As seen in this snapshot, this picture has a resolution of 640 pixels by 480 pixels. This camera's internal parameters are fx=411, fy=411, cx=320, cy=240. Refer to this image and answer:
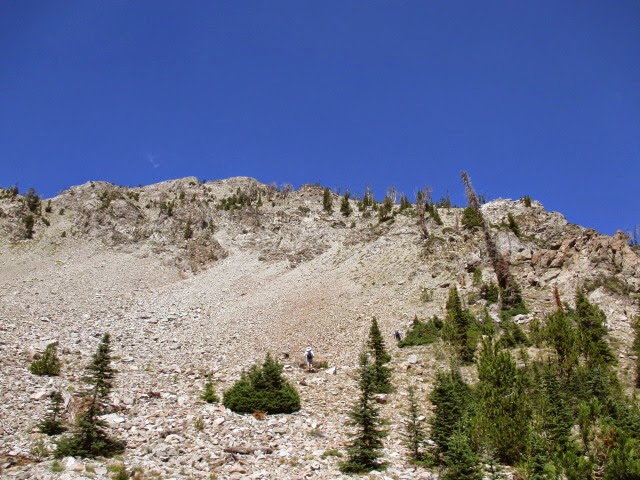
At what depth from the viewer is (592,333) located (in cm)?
2445

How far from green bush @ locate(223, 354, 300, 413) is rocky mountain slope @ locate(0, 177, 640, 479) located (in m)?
0.92

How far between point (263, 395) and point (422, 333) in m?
14.8

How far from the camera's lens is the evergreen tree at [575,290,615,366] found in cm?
2207

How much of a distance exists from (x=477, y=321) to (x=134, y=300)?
3293 cm

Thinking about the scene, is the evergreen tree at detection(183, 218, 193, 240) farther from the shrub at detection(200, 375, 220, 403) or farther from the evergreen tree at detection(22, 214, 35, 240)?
the shrub at detection(200, 375, 220, 403)

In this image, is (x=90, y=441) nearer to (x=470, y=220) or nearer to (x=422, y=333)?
(x=422, y=333)

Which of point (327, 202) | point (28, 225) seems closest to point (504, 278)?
point (327, 202)

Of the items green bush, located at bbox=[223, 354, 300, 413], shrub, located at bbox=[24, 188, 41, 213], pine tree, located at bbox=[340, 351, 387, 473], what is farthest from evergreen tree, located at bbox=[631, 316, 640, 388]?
shrub, located at bbox=[24, 188, 41, 213]

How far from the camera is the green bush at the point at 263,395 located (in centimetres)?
1809

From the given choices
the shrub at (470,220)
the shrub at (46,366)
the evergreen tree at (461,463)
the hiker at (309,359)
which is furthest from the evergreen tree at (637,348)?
the shrub at (46,366)

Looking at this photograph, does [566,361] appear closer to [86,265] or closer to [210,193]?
[86,265]

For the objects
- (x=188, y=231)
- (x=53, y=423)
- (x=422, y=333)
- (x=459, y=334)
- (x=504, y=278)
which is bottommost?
(x=53, y=423)

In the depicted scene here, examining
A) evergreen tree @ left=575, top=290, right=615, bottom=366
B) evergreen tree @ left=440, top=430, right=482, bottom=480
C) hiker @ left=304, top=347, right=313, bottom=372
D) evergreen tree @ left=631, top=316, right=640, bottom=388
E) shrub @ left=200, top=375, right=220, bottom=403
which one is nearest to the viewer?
evergreen tree @ left=440, top=430, right=482, bottom=480

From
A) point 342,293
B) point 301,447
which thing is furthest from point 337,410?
point 342,293
